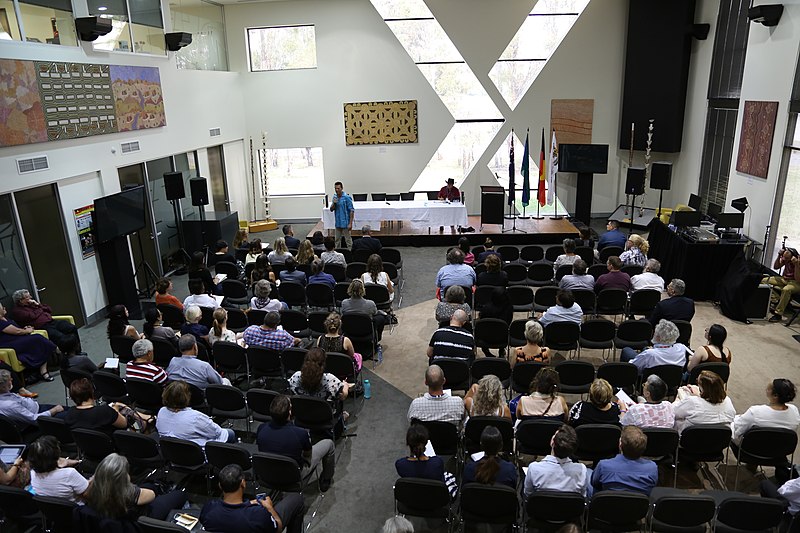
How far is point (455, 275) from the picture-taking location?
26.0 ft

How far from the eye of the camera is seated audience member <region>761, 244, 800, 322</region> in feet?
28.6

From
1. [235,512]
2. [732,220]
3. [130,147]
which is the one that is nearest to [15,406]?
[235,512]

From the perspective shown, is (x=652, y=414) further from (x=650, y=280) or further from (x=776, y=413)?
(x=650, y=280)

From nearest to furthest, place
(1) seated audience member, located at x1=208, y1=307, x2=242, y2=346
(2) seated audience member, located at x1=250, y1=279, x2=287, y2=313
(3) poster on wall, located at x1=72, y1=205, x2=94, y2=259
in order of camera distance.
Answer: (1) seated audience member, located at x1=208, y1=307, x2=242, y2=346
(2) seated audience member, located at x1=250, y1=279, x2=287, y2=313
(3) poster on wall, located at x1=72, y1=205, x2=94, y2=259

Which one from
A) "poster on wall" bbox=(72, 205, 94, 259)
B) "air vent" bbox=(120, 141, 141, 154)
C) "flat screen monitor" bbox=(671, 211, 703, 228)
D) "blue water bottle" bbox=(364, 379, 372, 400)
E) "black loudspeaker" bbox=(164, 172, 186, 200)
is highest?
"air vent" bbox=(120, 141, 141, 154)

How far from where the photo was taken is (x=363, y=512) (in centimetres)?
488

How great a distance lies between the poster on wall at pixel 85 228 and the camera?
9.03 meters

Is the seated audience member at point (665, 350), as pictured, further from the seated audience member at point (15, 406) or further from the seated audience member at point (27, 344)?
the seated audience member at point (27, 344)

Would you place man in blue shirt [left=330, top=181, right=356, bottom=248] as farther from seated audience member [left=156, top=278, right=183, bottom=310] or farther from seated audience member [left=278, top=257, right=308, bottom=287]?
seated audience member [left=156, top=278, right=183, bottom=310]

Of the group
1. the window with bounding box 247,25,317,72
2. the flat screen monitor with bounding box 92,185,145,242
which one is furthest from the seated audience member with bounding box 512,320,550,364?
the window with bounding box 247,25,317,72

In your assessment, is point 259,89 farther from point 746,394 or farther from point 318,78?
point 746,394

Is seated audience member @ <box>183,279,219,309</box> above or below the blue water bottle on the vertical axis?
above

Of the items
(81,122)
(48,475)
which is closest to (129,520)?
(48,475)

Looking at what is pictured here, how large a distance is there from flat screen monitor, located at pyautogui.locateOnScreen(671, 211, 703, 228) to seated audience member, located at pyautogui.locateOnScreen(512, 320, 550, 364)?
596 cm
